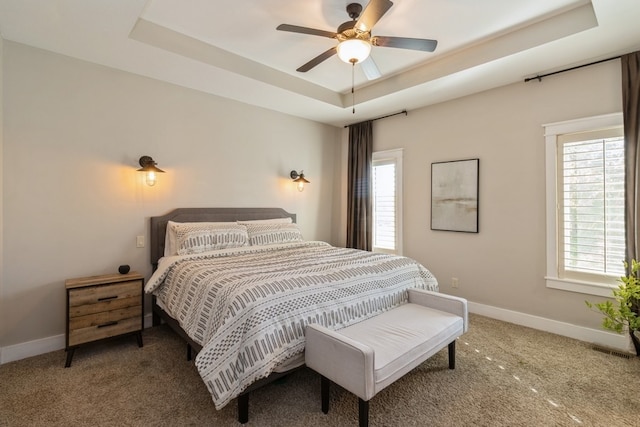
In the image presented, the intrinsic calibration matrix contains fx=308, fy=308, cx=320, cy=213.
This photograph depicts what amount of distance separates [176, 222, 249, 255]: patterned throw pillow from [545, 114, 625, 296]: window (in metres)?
3.41

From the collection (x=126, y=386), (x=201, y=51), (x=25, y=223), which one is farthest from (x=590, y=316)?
(x=25, y=223)

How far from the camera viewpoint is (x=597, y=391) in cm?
222

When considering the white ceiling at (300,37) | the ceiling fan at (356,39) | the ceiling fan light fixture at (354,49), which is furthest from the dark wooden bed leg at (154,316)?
the ceiling fan light fixture at (354,49)

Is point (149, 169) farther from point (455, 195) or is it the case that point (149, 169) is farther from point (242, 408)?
point (455, 195)

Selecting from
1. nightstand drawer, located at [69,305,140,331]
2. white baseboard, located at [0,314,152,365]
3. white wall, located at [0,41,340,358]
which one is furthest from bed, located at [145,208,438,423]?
white baseboard, located at [0,314,152,365]

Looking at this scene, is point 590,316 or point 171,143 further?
point 171,143

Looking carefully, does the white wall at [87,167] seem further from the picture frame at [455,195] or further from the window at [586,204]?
the window at [586,204]

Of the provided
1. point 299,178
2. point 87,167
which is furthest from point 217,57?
point 299,178

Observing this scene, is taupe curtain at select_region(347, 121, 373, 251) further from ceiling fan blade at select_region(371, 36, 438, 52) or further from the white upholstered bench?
ceiling fan blade at select_region(371, 36, 438, 52)

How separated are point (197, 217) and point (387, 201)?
2.77 metres

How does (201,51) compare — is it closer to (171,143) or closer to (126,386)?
(171,143)

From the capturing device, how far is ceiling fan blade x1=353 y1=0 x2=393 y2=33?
2.01 metres

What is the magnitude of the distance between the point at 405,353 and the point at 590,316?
241 centimetres

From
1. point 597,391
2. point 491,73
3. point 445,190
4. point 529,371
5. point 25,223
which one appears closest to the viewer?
point 597,391
